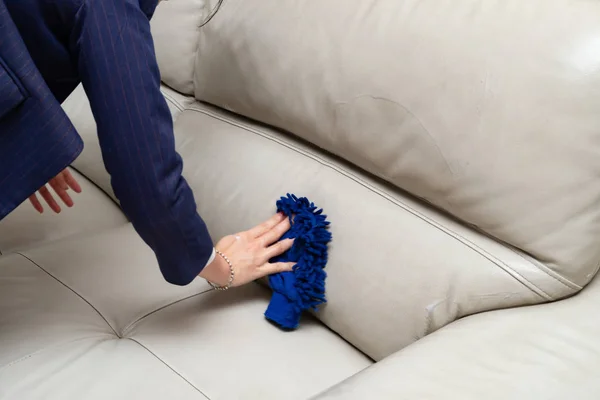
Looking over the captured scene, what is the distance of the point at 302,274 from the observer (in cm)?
95

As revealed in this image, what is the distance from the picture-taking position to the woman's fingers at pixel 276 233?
3.28ft

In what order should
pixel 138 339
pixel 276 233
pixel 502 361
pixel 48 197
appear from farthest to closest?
pixel 48 197
pixel 276 233
pixel 138 339
pixel 502 361

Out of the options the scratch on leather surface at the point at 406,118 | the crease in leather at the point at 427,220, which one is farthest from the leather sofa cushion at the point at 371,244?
the scratch on leather surface at the point at 406,118

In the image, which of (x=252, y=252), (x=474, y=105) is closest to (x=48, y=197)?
(x=252, y=252)

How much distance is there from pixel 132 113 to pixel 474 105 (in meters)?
0.46

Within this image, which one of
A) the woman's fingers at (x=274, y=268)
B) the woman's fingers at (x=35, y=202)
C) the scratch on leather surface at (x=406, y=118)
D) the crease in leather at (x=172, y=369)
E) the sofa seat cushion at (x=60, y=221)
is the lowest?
the sofa seat cushion at (x=60, y=221)

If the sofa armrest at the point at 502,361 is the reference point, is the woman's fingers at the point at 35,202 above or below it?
below

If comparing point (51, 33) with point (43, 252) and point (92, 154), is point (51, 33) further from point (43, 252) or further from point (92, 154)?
point (92, 154)

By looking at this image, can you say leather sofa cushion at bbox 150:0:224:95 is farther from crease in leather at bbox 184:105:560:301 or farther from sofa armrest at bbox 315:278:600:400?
sofa armrest at bbox 315:278:600:400

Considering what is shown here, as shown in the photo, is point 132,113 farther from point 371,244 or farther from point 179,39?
point 179,39

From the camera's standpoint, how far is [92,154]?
1345mm

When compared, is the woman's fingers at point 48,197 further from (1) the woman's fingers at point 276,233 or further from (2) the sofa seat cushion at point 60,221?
(1) the woman's fingers at point 276,233

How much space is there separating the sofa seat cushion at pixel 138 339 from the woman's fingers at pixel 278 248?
9cm

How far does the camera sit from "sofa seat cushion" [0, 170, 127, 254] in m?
1.18
